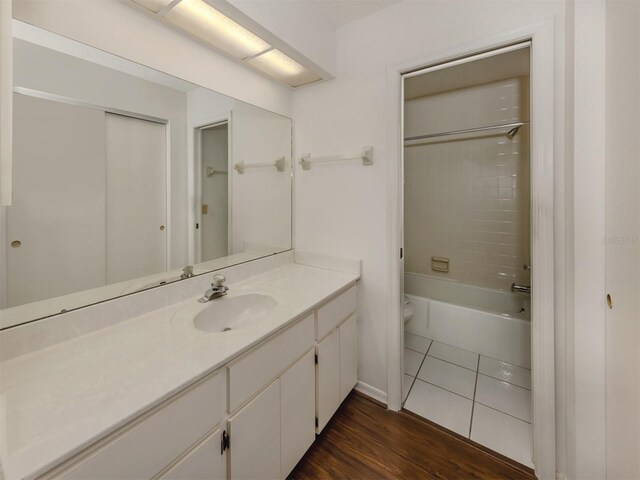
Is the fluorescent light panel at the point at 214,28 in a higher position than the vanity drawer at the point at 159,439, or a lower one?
higher

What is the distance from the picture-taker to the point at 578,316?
3.64ft

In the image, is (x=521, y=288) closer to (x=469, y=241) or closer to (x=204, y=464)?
(x=469, y=241)

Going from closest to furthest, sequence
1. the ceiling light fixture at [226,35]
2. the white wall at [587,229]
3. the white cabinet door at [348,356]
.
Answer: the white wall at [587,229]
the ceiling light fixture at [226,35]
the white cabinet door at [348,356]

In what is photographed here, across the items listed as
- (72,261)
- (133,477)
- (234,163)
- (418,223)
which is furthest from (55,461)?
(418,223)

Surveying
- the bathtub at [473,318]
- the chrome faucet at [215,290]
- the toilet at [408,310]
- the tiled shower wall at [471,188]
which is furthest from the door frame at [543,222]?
the chrome faucet at [215,290]

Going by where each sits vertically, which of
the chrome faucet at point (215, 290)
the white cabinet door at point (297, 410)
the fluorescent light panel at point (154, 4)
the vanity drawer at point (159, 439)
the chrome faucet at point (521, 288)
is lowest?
the white cabinet door at point (297, 410)

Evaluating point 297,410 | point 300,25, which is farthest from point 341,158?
point 297,410

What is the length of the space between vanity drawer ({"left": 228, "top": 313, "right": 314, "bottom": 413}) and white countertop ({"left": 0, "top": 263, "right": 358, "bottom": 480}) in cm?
6

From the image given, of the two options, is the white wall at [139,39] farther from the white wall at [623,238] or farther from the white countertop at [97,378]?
Answer: the white wall at [623,238]

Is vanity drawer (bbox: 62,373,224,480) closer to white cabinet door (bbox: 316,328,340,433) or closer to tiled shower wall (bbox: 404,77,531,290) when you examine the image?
white cabinet door (bbox: 316,328,340,433)

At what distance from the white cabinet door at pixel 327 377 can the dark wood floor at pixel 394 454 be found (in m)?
0.14

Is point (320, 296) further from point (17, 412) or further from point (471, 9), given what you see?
point (471, 9)

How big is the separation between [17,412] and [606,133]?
203cm

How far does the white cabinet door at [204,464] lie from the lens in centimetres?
74
